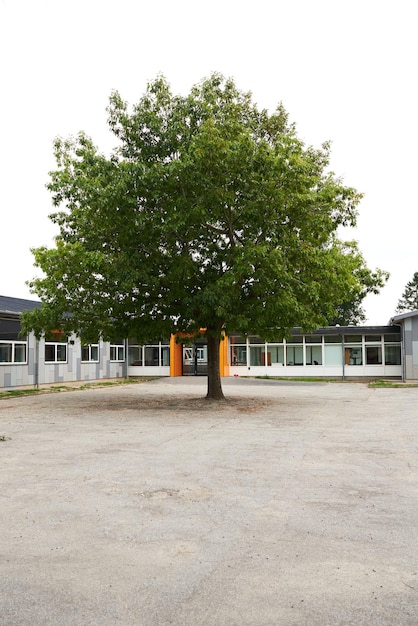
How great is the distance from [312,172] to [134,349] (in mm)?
25767

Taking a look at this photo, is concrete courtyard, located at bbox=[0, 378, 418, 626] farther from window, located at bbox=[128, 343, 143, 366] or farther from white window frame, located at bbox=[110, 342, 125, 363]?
window, located at bbox=[128, 343, 143, 366]

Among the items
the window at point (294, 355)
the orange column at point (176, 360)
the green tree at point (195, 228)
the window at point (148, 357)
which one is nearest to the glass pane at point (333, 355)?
the window at point (294, 355)

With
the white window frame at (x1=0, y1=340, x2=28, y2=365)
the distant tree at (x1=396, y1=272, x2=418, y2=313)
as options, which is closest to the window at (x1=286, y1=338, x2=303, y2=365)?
the white window frame at (x1=0, y1=340, x2=28, y2=365)

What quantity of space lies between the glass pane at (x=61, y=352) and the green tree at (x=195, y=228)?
12.9m

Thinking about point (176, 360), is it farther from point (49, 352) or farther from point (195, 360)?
point (49, 352)

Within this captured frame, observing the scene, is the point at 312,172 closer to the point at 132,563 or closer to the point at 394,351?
the point at 132,563

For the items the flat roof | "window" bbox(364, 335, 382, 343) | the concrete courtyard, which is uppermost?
the flat roof

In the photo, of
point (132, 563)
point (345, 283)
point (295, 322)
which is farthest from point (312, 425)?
point (132, 563)

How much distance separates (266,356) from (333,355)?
4.74 meters

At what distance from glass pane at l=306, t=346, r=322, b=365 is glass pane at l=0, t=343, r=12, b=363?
67.6 feet

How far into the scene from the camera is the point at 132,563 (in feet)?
14.3

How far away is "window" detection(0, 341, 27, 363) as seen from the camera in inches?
1014

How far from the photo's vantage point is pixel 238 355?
40.2 metres

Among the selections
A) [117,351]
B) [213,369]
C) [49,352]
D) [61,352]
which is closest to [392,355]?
[117,351]
